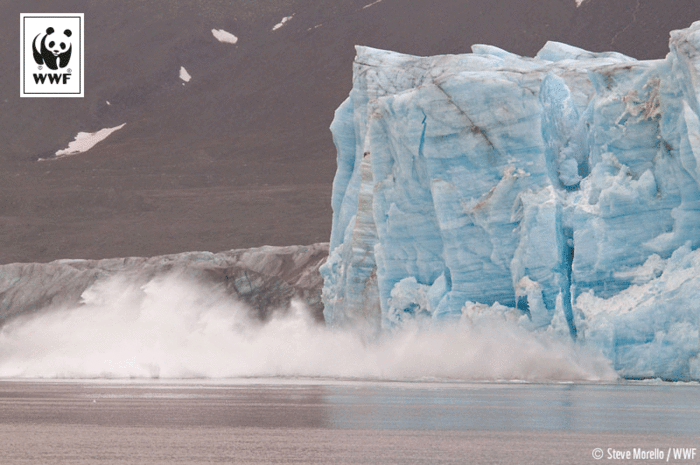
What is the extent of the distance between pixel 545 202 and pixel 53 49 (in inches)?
2556

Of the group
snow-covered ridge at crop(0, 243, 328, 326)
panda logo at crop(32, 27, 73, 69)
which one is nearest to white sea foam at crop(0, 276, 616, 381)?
snow-covered ridge at crop(0, 243, 328, 326)

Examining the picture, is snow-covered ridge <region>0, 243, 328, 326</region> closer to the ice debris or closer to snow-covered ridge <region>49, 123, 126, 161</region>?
snow-covered ridge <region>49, 123, 126, 161</region>

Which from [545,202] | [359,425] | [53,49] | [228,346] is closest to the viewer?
[359,425]

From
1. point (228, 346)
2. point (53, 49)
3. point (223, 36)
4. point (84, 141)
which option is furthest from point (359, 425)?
point (223, 36)

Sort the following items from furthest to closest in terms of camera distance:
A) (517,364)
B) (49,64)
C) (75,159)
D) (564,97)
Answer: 1. (75,159)
2. (49,64)
3. (564,97)
4. (517,364)

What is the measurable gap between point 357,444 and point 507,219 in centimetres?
1456

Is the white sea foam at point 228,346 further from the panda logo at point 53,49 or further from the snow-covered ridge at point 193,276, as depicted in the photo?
the panda logo at point 53,49

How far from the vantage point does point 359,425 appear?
22375 mm

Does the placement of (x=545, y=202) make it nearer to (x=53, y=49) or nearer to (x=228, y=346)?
(x=228, y=346)

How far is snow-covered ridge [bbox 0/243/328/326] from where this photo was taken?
58.2 meters

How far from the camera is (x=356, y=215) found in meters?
38.9

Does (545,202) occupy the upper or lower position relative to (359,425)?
upper

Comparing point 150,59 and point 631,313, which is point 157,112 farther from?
point 631,313

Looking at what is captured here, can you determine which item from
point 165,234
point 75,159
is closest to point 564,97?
point 165,234
